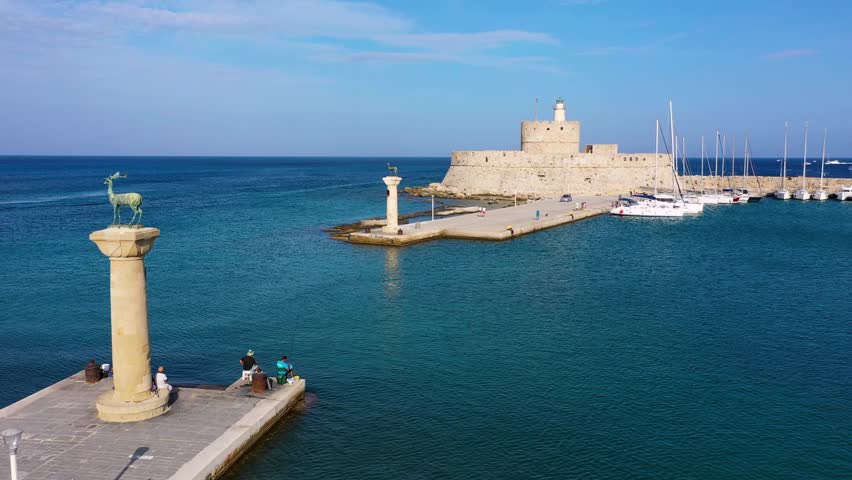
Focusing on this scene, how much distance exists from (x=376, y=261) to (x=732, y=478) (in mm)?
18666

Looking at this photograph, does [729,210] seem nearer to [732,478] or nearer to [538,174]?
[538,174]

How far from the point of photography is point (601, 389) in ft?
43.4

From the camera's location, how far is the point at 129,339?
1049 cm

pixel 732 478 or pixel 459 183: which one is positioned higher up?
pixel 459 183

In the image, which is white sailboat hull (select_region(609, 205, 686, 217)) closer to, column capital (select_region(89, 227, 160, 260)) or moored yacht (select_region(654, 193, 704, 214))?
moored yacht (select_region(654, 193, 704, 214))

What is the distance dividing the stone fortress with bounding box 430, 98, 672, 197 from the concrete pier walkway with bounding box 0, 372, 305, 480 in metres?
48.5

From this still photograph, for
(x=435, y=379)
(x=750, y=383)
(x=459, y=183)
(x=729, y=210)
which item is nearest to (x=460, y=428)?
(x=435, y=379)

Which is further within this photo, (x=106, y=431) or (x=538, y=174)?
(x=538, y=174)

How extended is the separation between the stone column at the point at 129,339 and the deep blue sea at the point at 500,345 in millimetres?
2039

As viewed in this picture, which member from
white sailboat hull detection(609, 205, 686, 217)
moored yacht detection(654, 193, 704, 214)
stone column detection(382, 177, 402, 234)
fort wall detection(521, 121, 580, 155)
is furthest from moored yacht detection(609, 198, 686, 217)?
stone column detection(382, 177, 402, 234)

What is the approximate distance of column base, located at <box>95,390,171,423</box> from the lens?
10273mm

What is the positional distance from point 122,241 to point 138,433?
2959 millimetres

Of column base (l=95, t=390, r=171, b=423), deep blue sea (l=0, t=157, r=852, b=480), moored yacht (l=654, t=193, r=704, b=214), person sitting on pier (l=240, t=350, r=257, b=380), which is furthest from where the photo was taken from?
moored yacht (l=654, t=193, r=704, b=214)

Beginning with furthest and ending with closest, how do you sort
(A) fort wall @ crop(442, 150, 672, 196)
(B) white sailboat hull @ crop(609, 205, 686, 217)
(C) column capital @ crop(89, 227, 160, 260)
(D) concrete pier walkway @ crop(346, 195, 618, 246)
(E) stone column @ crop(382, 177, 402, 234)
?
(A) fort wall @ crop(442, 150, 672, 196), (B) white sailboat hull @ crop(609, 205, 686, 217), (E) stone column @ crop(382, 177, 402, 234), (D) concrete pier walkway @ crop(346, 195, 618, 246), (C) column capital @ crop(89, 227, 160, 260)
